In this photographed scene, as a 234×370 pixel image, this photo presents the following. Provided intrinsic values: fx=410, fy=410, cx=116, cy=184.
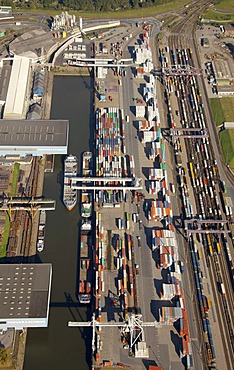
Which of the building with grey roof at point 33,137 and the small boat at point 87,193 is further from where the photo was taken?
the building with grey roof at point 33,137

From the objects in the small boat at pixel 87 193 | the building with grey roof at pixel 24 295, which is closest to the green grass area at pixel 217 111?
the small boat at pixel 87 193

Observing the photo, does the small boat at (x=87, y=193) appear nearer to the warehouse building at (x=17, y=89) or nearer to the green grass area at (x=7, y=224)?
the green grass area at (x=7, y=224)

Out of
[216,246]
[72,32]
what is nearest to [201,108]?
[216,246]

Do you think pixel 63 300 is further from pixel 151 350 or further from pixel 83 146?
pixel 83 146

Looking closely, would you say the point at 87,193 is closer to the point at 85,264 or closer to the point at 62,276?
the point at 85,264

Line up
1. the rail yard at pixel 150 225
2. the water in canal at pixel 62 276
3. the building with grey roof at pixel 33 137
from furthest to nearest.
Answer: the building with grey roof at pixel 33 137 < the rail yard at pixel 150 225 < the water in canal at pixel 62 276

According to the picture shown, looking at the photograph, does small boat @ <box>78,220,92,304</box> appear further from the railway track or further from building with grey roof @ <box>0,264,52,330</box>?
the railway track
